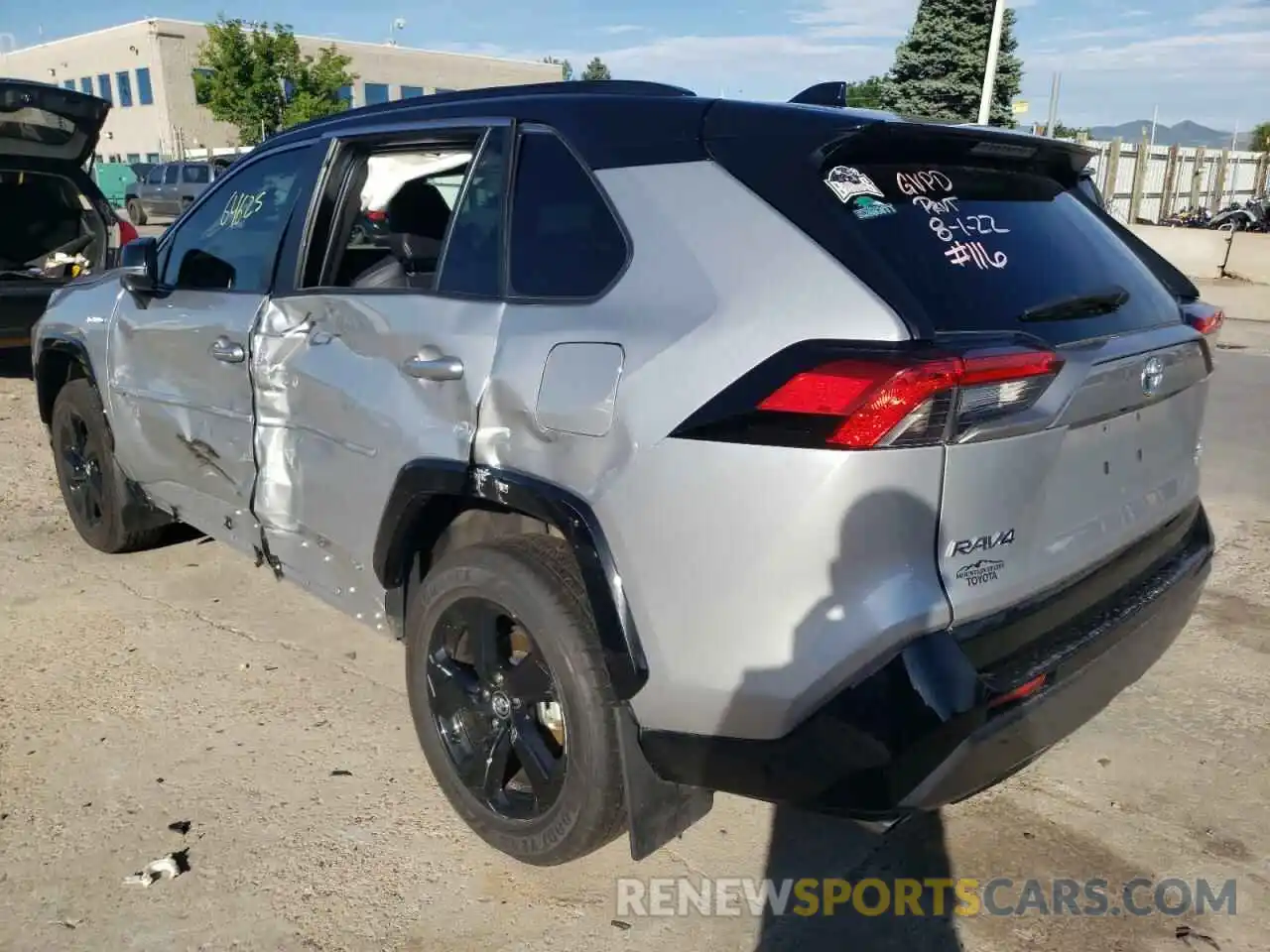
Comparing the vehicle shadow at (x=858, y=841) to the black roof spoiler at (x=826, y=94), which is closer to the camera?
the vehicle shadow at (x=858, y=841)

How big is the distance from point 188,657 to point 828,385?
289 cm

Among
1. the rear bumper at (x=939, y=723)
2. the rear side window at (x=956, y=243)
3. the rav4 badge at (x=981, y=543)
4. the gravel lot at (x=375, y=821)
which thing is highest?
the rear side window at (x=956, y=243)

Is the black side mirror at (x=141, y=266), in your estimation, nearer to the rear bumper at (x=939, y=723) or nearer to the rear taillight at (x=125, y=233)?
the rear bumper at (x=939, y=723)

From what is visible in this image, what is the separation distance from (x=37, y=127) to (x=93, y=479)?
4.22m

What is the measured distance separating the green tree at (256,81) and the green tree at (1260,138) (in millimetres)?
39088

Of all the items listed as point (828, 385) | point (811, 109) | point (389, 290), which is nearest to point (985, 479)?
point (828, 385)

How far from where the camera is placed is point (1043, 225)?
247cm

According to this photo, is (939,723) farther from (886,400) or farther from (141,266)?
(141,266)

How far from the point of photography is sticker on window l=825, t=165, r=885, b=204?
2.10 m

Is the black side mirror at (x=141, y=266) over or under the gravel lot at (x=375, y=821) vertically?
over

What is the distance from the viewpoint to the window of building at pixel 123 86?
47.7 meters

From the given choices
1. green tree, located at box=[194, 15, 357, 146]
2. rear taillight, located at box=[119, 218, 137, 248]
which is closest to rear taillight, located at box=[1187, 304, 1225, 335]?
rear taillight, located at box=[119, 218, 137, 248]

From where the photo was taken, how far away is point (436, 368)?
256 cm

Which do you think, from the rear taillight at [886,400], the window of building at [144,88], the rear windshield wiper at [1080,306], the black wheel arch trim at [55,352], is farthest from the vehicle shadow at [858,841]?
the window of building at [144,88]
